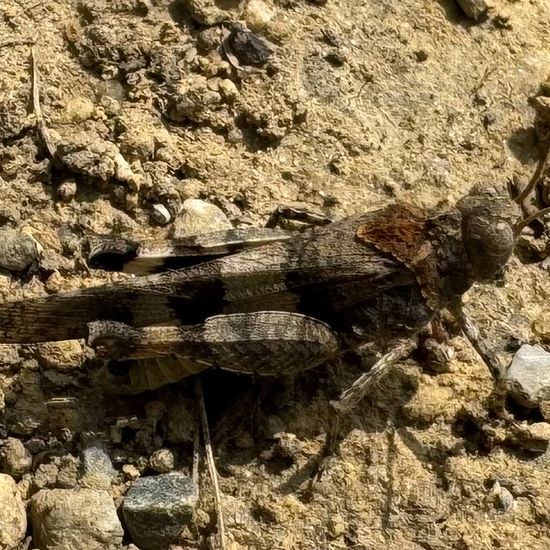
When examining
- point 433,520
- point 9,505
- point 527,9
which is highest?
point 527,9

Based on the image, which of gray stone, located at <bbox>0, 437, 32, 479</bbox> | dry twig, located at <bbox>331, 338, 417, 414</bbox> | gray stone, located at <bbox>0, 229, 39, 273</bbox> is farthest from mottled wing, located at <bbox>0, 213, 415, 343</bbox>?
gray stone, located at <bbox>0, 229, 39, 273</bbox>

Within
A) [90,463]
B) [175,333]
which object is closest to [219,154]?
[175,333]

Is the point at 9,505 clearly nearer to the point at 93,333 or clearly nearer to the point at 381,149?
the point at 93,333

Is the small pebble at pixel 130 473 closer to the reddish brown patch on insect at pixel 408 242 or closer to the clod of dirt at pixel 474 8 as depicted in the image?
the reddish brown patch on insect at pixel 408 242

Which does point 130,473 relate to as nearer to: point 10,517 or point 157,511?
point 157,511

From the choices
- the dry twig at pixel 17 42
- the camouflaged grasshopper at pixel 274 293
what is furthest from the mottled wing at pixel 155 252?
the dry twig at pixel 17 42

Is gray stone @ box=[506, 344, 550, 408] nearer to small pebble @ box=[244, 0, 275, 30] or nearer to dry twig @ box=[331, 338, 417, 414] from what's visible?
dry twig @ box=[331, 338, 417, 414]

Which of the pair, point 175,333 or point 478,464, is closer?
point 175,333
